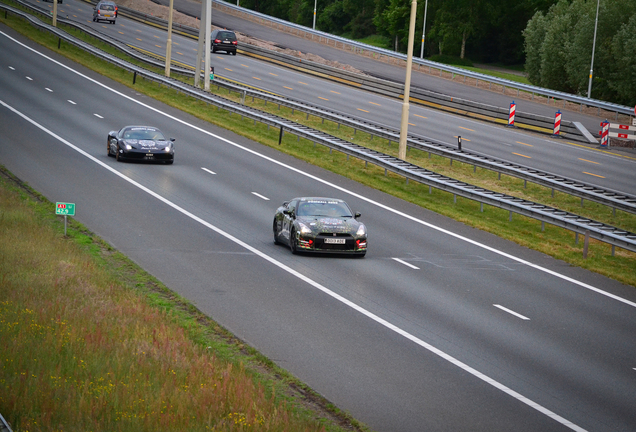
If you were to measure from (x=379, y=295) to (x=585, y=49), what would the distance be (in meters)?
55.7

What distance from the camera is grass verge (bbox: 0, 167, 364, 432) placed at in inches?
362

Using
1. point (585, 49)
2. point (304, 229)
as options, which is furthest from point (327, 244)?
point (585, 49)

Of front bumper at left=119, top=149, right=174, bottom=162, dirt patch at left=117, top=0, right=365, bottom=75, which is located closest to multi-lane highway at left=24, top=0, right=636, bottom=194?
dirt patch at left=117, top=0, right=365, bottom=75

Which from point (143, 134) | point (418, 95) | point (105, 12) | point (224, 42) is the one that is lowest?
point (143, 134)

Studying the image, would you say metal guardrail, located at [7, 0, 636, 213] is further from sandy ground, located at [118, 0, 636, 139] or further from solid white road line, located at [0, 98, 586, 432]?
solid white road line, located at [0, 98, 586, 432]

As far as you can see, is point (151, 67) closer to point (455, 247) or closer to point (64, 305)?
point (455, 247)

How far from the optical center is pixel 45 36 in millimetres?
68562

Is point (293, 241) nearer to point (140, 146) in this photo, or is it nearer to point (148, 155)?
point (148, 155)

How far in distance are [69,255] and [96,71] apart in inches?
1621

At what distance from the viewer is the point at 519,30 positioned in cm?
10656

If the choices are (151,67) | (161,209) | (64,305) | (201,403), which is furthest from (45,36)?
(201,403)

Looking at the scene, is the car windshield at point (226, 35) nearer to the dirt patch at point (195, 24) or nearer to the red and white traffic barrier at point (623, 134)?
the dirt patch at point (195, 24)

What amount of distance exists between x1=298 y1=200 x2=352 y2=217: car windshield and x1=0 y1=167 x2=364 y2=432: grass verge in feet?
18.5

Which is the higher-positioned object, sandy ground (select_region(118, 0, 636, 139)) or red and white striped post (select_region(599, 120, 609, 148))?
sandy ground (select_region(118, 0, 636, 139))
